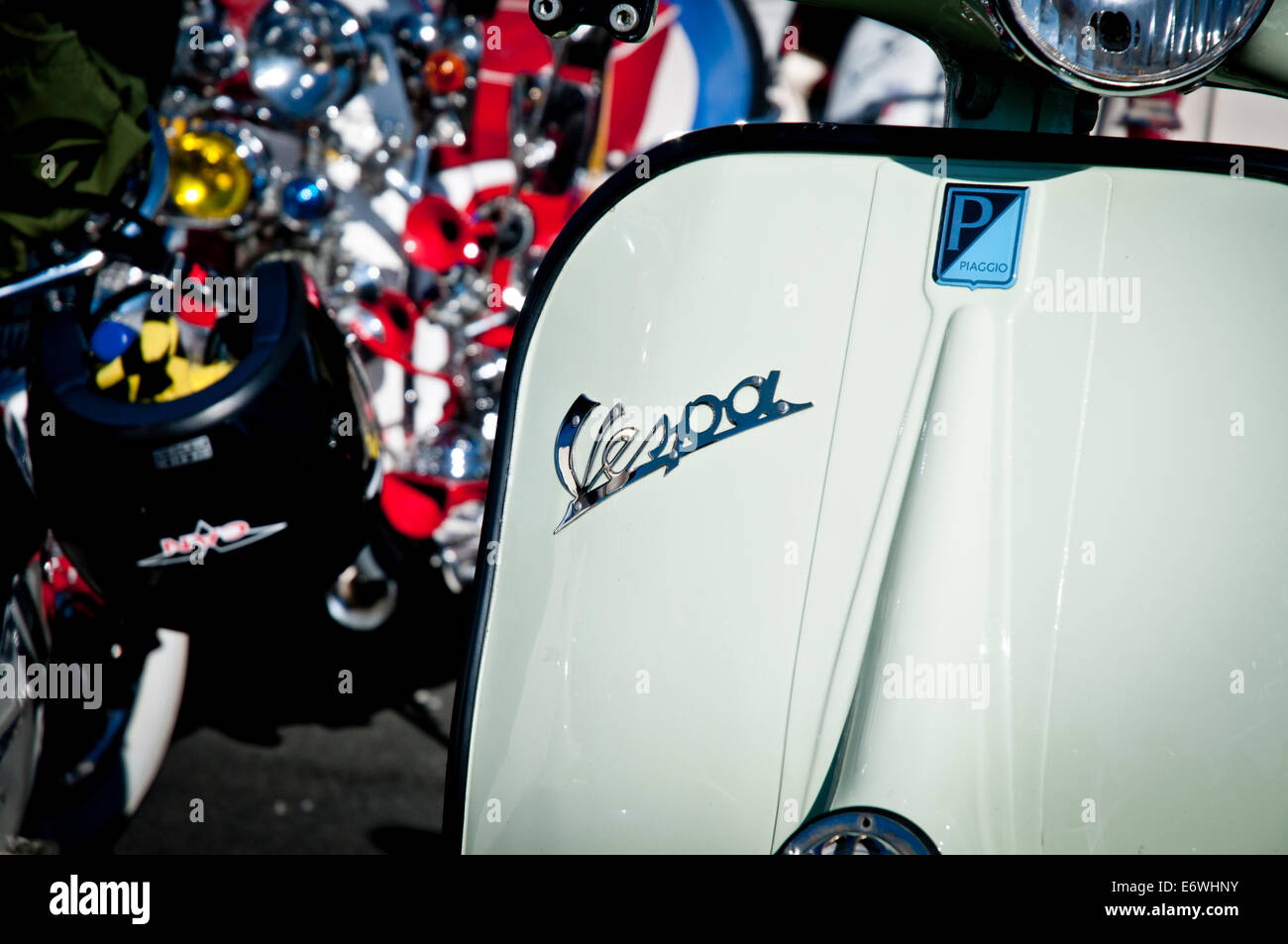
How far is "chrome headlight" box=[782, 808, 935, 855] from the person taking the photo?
2.97ft

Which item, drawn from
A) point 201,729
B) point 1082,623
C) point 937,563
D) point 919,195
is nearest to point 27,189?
point 201,729

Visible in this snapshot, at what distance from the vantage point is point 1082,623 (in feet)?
3.32

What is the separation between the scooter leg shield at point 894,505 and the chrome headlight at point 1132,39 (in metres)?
0.15

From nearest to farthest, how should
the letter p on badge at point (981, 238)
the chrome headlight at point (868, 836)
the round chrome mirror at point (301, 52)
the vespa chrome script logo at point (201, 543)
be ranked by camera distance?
the chrome headlight at point (868, 836) < the letter p on badge at point (981, 238) < the vespa chrome script logo at point (201, 543) < the round chrome mirror at point (301, 52)

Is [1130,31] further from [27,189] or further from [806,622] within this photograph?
[27,189]

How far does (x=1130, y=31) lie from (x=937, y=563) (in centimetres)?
55

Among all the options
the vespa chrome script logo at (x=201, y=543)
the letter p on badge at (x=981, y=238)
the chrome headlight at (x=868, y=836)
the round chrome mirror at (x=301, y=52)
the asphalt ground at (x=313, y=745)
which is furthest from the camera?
the round chrome mirror at (x=301, y=52)

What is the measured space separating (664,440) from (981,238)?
42cm

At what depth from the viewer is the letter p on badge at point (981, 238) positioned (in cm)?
108

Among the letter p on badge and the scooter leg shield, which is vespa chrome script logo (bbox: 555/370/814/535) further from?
the letter p on badge

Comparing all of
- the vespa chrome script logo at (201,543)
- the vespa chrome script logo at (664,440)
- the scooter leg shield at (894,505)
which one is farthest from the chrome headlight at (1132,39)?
the vespa chrome script logo at (201,543)

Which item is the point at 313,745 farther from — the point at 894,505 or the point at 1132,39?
the point at 1132,39

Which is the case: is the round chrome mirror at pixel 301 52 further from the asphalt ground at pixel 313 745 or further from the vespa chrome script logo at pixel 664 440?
the vespa chrome script logo at pixel 664 440

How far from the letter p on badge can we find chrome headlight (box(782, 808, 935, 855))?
576mm
